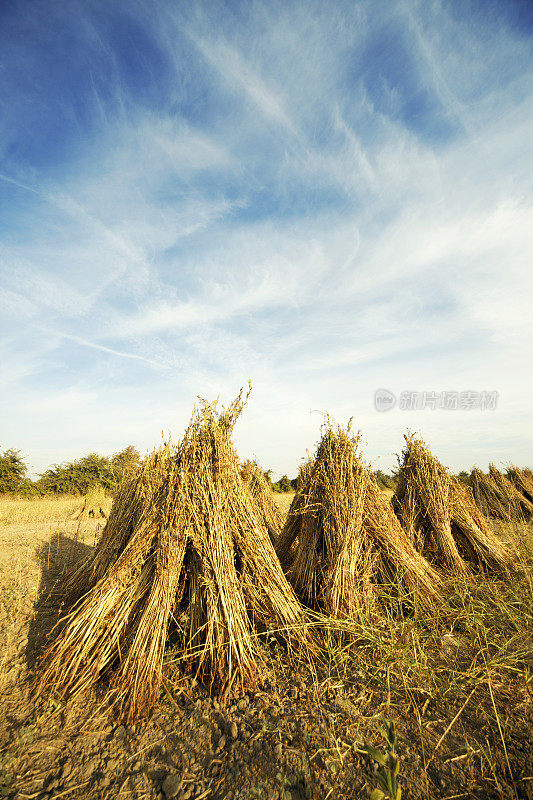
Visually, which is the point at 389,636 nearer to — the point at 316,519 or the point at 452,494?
the point at 316,519

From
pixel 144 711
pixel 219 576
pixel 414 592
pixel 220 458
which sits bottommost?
pixel 144 711

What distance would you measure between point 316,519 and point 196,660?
181 cm

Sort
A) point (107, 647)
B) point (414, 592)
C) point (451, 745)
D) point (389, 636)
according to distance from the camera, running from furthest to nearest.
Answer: point (414, 592), point (389, 636), point (107, 647), point (451, 745)

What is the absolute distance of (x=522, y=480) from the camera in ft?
46.0

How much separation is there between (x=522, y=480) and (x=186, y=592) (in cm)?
1537

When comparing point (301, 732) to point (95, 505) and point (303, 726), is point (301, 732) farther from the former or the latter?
point (95, 505)

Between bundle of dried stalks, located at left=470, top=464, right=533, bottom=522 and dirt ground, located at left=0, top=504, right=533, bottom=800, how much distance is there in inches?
430

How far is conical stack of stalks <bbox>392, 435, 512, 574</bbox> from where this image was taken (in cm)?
550

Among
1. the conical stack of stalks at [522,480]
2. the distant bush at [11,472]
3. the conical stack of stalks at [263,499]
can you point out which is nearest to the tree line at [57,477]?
the distant bush at [11,472]

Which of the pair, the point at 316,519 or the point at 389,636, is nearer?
the point at 389,636

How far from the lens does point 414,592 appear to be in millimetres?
3863

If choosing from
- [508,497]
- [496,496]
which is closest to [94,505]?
[496,496]

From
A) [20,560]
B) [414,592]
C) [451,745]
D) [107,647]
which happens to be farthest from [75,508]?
[451,745]

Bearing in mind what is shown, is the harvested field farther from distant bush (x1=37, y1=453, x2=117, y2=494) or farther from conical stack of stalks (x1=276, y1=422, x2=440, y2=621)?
distant bush (x1=37, y1=453, x2=117, y2=494)
